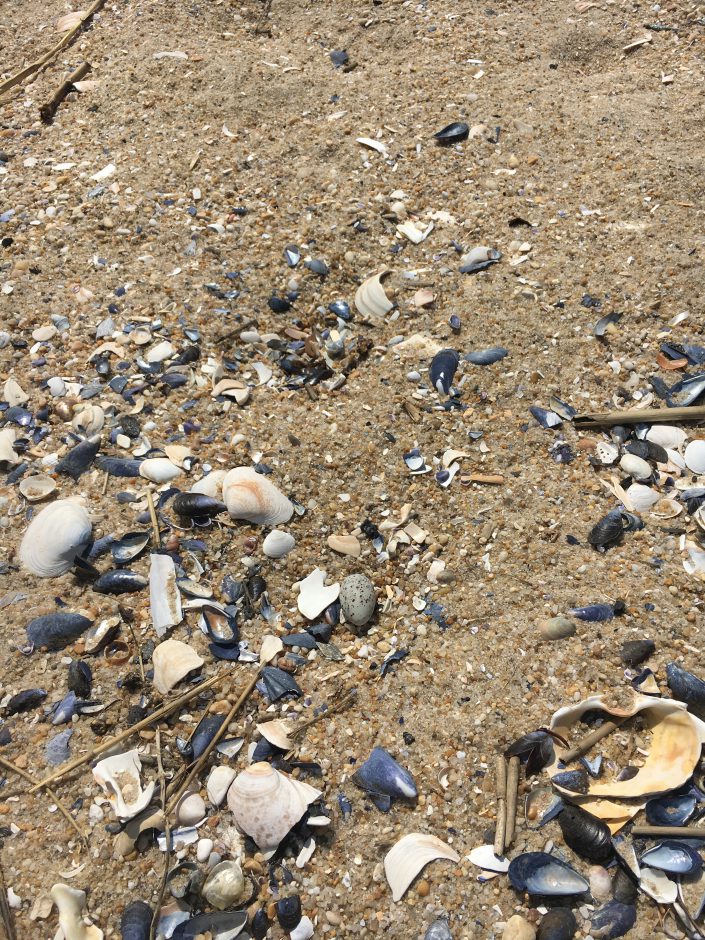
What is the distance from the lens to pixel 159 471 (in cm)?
240

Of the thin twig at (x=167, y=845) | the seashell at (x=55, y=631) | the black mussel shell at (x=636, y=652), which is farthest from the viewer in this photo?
the seashell at (x=55, y=631)

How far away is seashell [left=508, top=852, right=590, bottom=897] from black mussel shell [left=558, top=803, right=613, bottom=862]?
57mm

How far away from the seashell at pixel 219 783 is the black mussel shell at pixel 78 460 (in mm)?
1256

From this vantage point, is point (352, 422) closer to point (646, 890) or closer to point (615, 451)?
point (615, 451)

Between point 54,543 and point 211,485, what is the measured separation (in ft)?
1.90

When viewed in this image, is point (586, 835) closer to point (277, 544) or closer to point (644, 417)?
point (277, 544)

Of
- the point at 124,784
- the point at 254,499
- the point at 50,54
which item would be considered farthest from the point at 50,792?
the point at 50,54

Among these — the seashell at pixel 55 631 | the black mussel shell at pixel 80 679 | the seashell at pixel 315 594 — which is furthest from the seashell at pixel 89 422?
the seashell at pixel 315 594

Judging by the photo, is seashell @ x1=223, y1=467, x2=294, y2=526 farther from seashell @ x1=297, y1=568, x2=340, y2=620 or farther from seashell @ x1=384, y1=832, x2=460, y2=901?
seashell @ x1=384, y1=832, x2=460, y2=901

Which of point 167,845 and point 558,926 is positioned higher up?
point 167,845

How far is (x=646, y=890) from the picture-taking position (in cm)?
158

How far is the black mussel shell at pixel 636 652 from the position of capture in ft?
6.24

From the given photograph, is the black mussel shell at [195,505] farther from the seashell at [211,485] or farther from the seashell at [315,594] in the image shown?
the seashell at [315,594]

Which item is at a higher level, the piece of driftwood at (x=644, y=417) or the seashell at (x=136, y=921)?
the piece of driftwood at (x=644, y=417)
